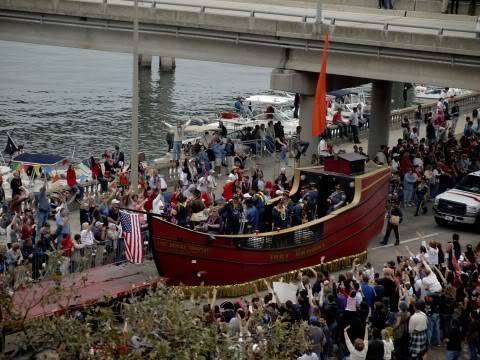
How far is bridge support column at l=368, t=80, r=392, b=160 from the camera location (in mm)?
43125

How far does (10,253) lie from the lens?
22734mm

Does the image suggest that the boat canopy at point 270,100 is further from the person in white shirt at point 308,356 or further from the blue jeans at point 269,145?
the person in white shirt at point 308,356

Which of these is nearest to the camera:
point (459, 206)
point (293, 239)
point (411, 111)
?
point (293, 239)

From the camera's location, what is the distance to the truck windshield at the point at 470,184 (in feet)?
105

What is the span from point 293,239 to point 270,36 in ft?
50.8

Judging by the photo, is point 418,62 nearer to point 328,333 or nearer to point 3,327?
point 328,333

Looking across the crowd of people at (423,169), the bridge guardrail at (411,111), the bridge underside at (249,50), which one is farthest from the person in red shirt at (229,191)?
the bridge guardrail at (411,111)

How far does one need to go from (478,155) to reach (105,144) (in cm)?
2523

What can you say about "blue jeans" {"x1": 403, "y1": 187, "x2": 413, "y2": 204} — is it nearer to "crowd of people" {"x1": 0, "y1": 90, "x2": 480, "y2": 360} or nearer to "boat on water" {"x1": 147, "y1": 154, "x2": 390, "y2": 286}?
"crowd of people" {"x1": 0, "y1": 90, "x2": 480, "y2": 360}

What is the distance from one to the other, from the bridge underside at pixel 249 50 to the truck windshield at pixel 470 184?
5.17 m

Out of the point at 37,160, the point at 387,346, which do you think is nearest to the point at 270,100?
the point at 37,160

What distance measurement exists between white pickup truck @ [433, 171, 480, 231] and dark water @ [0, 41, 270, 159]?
978 inches

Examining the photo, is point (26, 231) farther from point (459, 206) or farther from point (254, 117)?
point (254, 117)

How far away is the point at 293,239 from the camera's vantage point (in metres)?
25.9
